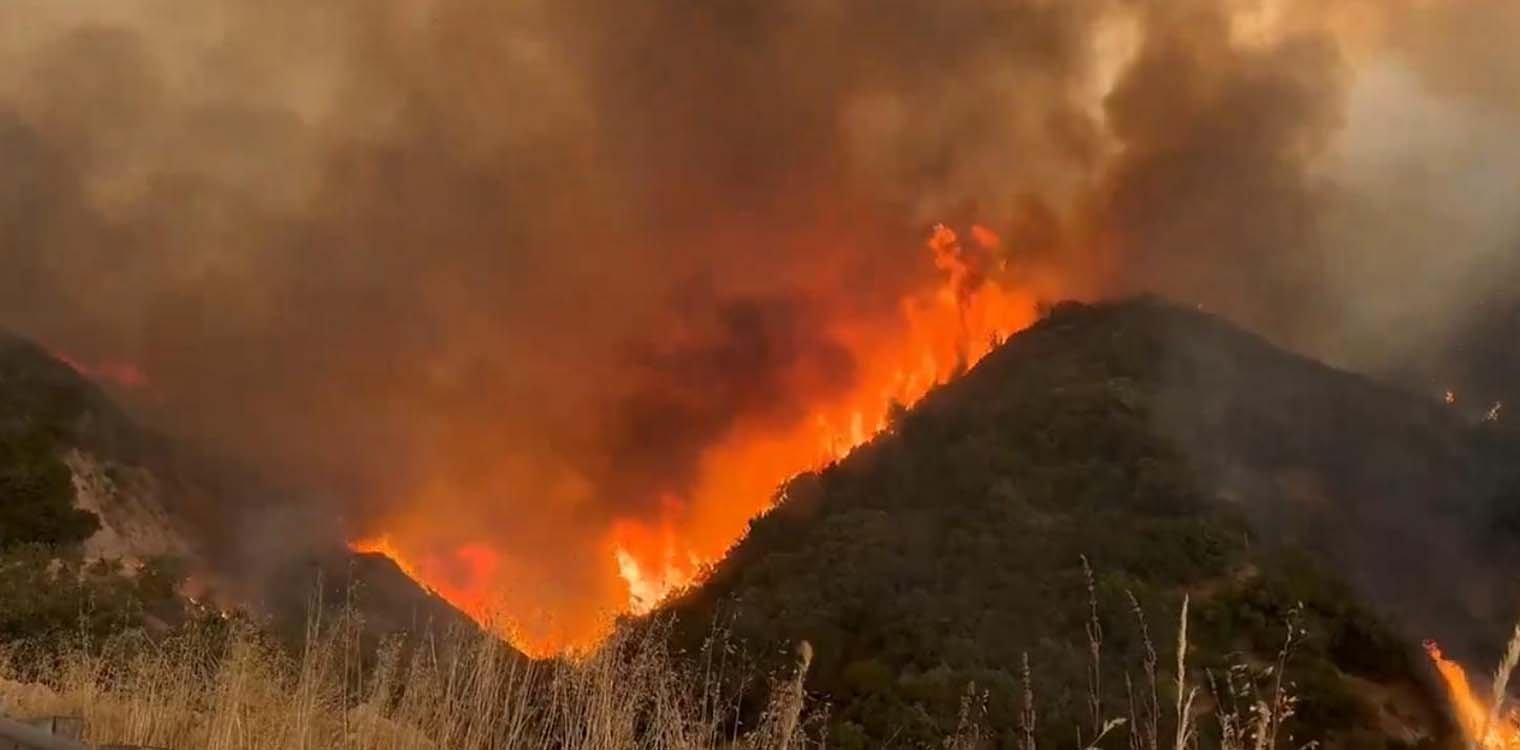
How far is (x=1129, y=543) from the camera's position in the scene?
27875 millimetres

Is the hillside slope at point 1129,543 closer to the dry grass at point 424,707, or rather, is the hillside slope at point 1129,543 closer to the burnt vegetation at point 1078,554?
the burnt vegetation at point 1078,554

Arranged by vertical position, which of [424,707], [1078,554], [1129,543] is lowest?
[424,707]

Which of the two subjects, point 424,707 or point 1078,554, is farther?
point 1078,554

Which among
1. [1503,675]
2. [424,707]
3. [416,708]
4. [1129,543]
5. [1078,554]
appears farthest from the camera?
[1129,543]

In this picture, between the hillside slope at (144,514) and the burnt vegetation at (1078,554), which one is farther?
the hillside slope at (144,514)

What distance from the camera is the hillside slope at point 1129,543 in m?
21.5

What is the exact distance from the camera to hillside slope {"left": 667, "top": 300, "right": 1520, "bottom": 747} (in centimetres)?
2148

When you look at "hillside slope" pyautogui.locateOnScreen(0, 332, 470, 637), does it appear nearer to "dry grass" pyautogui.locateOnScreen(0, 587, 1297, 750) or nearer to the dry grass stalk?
"dry grass" pyautogui.locateOnScreen(0, 587, 1297, 750)

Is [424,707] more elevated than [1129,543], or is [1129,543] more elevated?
[1129,543]

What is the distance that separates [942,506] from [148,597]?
65.1 feet

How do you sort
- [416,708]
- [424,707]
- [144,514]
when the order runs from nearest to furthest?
[424,707] → [416,708] → [144,514]

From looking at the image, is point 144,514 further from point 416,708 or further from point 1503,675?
point 1503,675

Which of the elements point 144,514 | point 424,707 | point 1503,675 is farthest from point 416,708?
point 144,514

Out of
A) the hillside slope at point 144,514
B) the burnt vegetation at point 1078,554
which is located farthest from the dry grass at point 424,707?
the hillside slope at point 144,514
